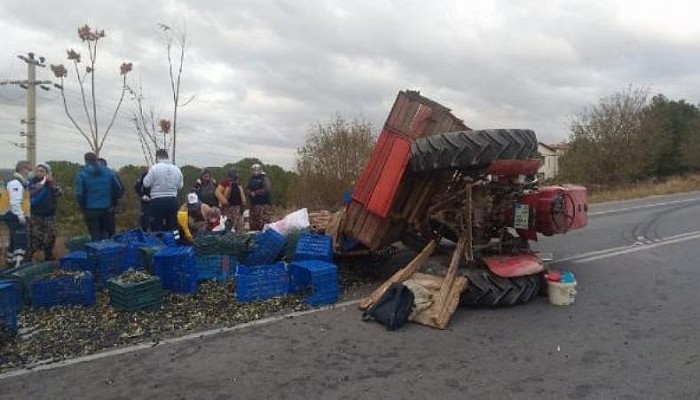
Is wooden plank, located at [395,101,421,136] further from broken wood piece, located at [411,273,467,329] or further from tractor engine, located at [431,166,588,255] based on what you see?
broken wood piece, located at [411,273,467,329]

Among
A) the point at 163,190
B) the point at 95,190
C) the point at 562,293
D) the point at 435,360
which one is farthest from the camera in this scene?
the point at 163,190

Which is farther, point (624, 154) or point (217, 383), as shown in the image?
point (624, 154)

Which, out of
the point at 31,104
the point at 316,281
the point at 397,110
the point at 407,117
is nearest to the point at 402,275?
the point at 316,281

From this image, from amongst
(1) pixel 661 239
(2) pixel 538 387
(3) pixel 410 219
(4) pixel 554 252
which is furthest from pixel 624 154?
(2) pixel 538 387

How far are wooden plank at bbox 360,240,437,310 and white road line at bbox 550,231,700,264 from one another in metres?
2.87

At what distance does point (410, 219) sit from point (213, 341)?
292cm

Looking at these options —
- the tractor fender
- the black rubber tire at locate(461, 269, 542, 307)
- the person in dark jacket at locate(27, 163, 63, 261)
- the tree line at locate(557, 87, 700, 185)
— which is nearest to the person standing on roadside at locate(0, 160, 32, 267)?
the person in dark jacket at locate(27, 163, 63, 261)

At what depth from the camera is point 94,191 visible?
9.31 metres

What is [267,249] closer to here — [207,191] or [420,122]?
[420,122]

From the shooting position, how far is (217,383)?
4.30m

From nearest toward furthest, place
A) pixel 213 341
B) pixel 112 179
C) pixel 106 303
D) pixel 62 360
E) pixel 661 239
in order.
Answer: pixel 62 360, pixel 213 341, pixel 106 303, pixel 112 179, pixel 661 239

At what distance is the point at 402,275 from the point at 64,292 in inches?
154

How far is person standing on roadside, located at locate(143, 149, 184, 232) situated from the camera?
9633mm

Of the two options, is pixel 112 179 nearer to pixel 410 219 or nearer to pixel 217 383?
pixel 410 219
